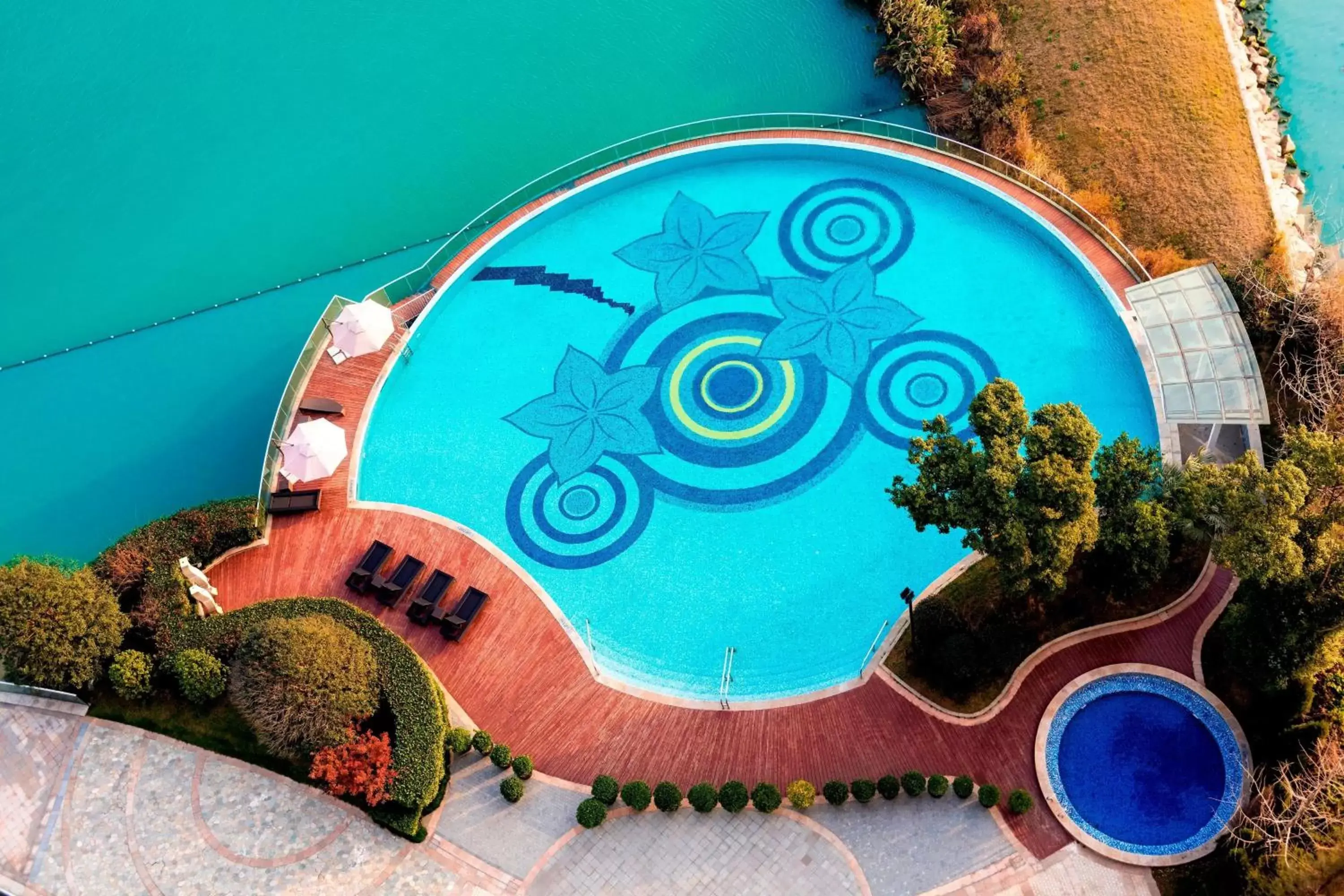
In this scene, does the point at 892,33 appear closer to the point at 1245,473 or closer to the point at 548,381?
the point at 548,381

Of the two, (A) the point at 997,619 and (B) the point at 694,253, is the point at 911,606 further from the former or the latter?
(B) the point at 694,253

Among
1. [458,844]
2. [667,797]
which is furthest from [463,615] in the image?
[667,797]

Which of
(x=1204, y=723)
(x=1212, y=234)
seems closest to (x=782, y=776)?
(x=1204, y=723)

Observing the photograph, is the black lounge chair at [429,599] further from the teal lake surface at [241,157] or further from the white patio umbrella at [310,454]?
the teal lake surface at [241,157]

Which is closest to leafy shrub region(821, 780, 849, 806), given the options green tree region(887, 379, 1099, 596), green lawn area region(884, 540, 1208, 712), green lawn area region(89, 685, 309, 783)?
green lawn area region(884, 540, 1208, 712)

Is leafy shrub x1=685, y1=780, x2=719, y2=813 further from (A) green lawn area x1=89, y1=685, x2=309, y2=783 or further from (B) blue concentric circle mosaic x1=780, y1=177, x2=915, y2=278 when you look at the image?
(B) blue concentric circle mosaic x1=780, y1=177, x2=915, y2=278

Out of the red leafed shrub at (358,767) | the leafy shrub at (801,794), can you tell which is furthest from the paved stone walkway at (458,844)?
the red leafed shrub at (358,767)

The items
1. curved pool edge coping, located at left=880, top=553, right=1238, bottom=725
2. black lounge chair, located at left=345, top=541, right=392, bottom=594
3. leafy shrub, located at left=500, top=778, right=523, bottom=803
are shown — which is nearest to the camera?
leafy shrub, located at left=500, top=778, right=523, bottom=803
